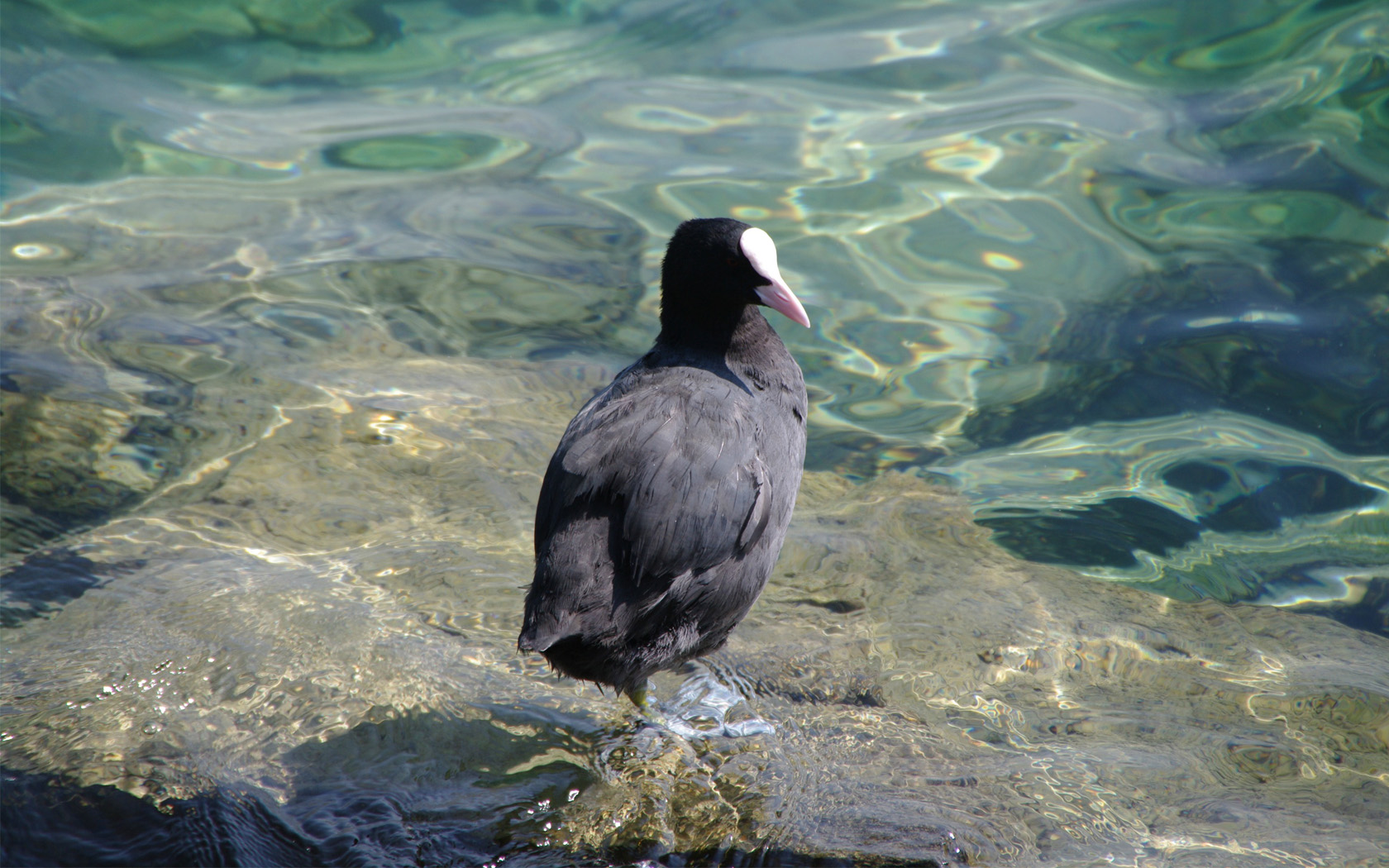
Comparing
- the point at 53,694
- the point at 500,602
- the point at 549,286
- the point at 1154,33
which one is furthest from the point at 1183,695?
the point at 1154,33

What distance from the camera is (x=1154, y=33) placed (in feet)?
25.5

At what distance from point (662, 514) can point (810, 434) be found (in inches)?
98.0

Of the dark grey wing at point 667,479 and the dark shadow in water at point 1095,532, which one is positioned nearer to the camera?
the dark grey wing at point 667,479

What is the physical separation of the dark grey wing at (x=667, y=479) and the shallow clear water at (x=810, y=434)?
617 millimetres

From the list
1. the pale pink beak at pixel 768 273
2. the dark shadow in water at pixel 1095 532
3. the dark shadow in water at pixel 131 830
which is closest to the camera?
the dark shadow in water at pixel 131 830

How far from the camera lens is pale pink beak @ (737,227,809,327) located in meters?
3.31

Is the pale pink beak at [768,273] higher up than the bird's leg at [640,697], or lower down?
higher up

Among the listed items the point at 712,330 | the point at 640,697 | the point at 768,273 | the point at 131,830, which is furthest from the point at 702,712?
the point at 131,830

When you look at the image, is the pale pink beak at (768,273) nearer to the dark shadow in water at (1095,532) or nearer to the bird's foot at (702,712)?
the bird's foot at (702,712)

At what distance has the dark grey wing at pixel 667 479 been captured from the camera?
2775 mm

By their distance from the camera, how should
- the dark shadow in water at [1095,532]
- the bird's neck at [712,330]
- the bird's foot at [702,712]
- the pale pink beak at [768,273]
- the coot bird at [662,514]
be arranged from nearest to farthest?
the coot bird at [662,514] < the bird's foot at [702,712] < the pale pink beak at [768,273] < the bird's neck at [712,330] < the dark shadow in water at [1095,532]

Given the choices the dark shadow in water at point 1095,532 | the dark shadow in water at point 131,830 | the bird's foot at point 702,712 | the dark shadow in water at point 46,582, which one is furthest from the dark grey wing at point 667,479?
the dark shadow in water at point 1095,532


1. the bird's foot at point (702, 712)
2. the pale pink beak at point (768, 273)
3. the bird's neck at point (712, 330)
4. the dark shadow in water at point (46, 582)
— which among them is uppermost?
the pale pink beak at point (768, 273)

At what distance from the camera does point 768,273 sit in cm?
331
